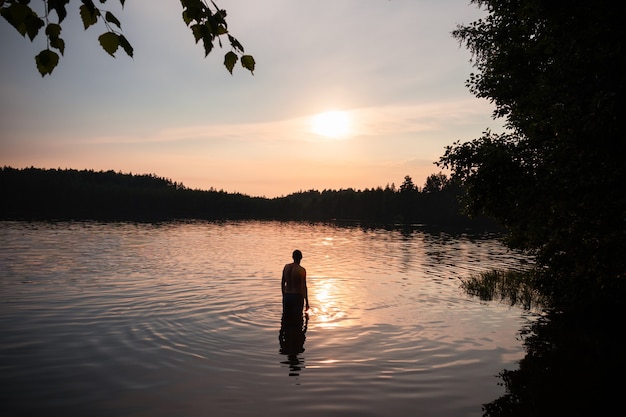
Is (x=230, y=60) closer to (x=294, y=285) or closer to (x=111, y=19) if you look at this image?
(x=111, y=19)

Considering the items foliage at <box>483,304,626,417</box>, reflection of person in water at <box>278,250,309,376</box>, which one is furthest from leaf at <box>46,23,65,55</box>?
reflection of person in water at <box>278,250,309,376</box>

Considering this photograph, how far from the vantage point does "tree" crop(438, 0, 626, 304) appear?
38.4 feet

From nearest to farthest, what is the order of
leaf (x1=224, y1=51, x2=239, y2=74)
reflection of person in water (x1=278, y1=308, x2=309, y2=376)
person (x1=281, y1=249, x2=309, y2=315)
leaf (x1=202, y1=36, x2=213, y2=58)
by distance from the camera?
leaf (x1=202, y1=36, x2=213, y2=58), leaf (x1=224, y1=51, x2=239, y2=74), reflection of person in water (x1=278, y1=308, x2=309, y2=376), person (x1=281, y1=249, x2=309, y2=315)

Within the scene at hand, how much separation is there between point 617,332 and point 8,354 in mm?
18919

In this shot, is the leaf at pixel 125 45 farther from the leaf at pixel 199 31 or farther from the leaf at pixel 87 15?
the leaf at pixel 199 31

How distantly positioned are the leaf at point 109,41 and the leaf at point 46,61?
38 centimetres

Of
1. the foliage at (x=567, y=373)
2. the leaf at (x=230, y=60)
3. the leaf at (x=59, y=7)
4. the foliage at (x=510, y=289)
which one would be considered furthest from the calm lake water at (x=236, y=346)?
the leaf at (x=59, y=7)

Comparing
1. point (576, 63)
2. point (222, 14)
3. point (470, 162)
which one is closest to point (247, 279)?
point (470, 162)

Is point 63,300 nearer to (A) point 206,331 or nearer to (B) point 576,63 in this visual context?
(A) point 206,331

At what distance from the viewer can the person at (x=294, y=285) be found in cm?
1498

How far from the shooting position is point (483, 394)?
31.9ft

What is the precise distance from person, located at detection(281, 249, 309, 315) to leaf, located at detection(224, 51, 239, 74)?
11183mm

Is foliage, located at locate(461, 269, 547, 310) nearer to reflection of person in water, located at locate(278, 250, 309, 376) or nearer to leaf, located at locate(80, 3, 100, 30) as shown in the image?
reflection of person in water, located at locate(278, 250, 309, 376)

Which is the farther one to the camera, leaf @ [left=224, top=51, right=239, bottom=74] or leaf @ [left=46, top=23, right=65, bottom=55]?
leaf @ [left=224, top=51, right=239, bottom=74]
